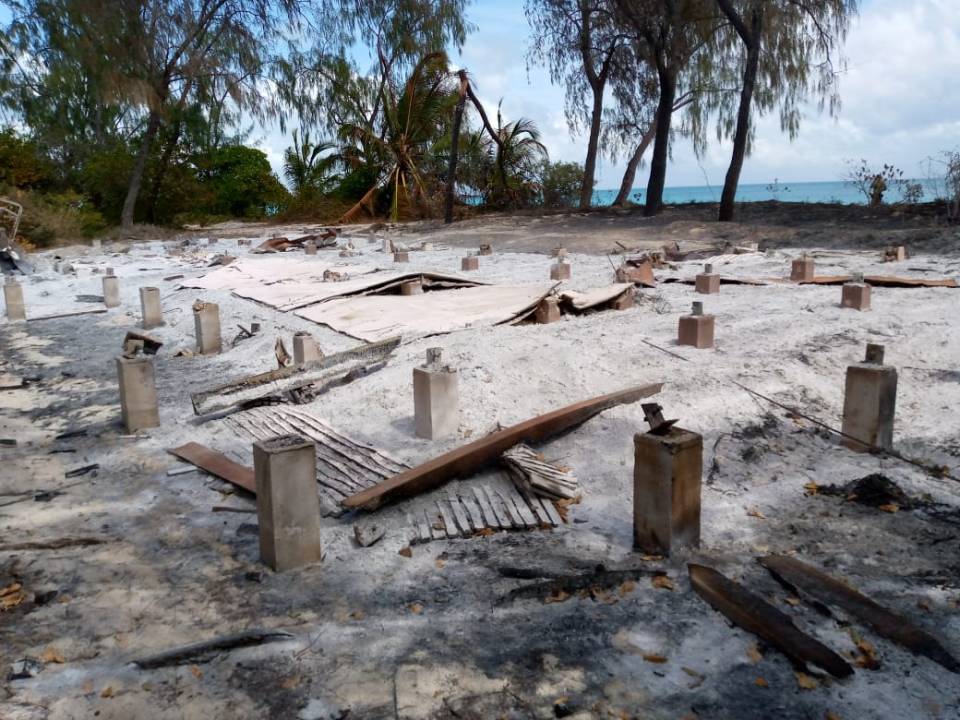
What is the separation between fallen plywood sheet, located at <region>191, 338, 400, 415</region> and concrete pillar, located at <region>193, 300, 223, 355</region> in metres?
1.88

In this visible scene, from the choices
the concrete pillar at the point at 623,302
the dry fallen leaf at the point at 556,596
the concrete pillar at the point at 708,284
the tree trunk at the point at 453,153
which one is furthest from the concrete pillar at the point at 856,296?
the tree trunk at the point at 453,153

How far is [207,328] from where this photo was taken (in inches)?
309

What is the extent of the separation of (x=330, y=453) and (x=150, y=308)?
558cm

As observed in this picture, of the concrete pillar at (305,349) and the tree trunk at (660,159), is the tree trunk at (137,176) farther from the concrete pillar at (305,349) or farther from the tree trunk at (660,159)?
the concrete pillar at (305,349)

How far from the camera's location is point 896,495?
3.86 metres

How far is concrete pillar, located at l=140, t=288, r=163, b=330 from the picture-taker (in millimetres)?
9188

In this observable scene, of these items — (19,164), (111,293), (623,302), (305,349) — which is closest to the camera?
(305,349)

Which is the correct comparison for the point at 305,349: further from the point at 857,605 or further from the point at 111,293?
the point at 111,293

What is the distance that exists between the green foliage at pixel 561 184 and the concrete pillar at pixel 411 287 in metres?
15.9

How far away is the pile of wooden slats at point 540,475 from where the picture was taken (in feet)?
13.2

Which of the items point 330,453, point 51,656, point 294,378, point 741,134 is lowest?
point 51,656

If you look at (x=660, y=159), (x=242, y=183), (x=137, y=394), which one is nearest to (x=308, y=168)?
(x=242, y=183)

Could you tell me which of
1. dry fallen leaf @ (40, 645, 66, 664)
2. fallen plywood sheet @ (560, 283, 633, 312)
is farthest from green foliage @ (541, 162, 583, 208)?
dry fallen leaf @ (40, 645, 66, 664)

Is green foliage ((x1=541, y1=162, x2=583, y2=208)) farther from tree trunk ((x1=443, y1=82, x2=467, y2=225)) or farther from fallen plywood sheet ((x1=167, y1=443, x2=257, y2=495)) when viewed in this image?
fallen plywood sheet ((x1=167, y1=443, x2=257, y2=495))
